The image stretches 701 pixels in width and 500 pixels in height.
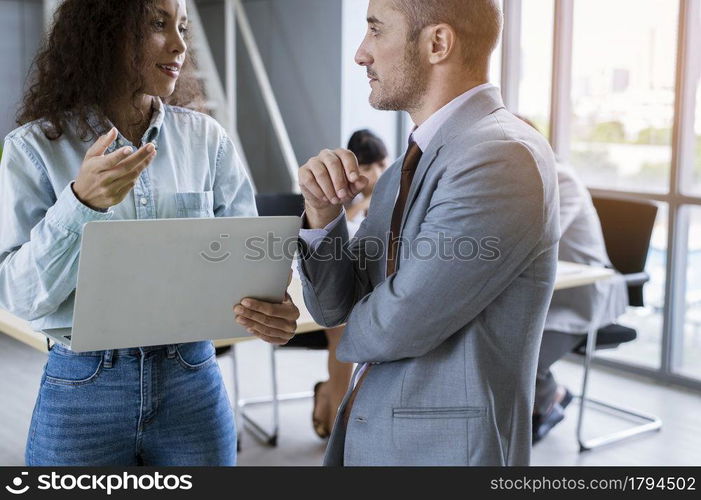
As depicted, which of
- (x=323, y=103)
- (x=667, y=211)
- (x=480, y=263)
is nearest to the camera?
(x=480, y=263)

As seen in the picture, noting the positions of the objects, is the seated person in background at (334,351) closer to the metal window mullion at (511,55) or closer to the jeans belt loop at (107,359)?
the metal window mullion at (511,55)

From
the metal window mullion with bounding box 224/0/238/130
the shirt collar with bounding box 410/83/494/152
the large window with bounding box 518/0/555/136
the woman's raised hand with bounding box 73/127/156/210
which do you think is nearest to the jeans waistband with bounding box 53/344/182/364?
the woman's raised hand with bounding box 73/127/156/210

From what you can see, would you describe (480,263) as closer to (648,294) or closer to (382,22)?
(382,22)

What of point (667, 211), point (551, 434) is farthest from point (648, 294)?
point (551, 434)

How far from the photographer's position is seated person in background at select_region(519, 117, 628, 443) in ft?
11.0

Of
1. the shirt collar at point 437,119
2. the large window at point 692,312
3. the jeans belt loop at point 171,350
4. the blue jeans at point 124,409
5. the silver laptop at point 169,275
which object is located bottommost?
the large window at point 692,312

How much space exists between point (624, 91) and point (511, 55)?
0.70 m

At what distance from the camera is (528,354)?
52.4 inches

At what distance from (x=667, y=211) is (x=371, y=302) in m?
3.30

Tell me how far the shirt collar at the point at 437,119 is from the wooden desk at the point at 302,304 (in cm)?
107

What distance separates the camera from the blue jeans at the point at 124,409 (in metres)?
1.48

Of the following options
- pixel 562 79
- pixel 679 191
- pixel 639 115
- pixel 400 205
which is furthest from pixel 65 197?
pixel 562 79

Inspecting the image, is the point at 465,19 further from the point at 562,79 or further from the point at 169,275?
the point at 562,79

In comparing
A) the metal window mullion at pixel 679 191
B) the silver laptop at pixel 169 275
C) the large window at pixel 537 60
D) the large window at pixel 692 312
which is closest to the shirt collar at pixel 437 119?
the silver laptop at pixel 169 275
